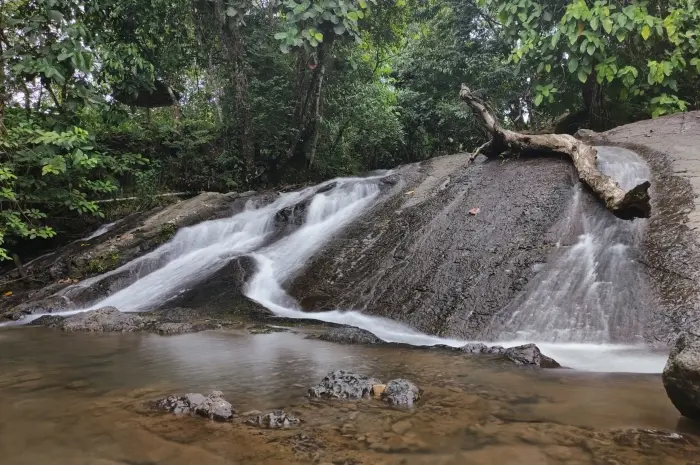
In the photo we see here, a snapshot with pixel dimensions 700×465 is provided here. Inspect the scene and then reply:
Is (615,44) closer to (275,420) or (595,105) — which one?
(595,105)

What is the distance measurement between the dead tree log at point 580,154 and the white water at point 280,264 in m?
0.50

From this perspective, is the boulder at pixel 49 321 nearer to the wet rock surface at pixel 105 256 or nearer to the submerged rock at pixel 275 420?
the wet rock surface at pixel 105 256

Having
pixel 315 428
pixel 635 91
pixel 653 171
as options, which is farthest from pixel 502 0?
pixel 315 428

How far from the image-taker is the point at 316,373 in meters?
3.51

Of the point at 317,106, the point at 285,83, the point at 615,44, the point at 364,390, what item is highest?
the point at 615,44

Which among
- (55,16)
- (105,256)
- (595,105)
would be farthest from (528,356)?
(595,105)

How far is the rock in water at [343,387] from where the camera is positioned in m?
2.91

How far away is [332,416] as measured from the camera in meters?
2.61

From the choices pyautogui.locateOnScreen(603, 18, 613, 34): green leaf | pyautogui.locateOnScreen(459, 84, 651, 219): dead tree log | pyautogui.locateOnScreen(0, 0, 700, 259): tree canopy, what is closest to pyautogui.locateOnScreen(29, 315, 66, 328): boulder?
pyautogui.locateOnScreen(0, 0, 700, 259): tree canopy

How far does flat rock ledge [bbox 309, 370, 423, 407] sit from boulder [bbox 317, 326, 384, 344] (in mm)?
1574

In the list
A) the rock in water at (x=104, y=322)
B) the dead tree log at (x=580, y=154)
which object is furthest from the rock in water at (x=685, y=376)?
the rock in water at (x=104, y=322)

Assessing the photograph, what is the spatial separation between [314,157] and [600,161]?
8.12 metres

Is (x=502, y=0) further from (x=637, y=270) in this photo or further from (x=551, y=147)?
(x=637, y=270)

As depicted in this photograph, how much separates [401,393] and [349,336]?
1930mm
